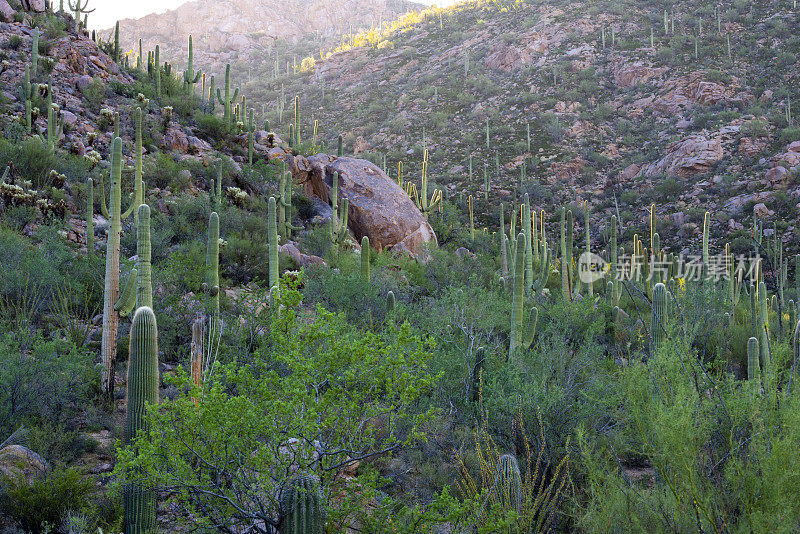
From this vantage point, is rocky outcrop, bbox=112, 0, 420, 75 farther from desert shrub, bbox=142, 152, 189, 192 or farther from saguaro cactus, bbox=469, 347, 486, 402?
saguaro cactus, bbox=469, 347, 486, 402

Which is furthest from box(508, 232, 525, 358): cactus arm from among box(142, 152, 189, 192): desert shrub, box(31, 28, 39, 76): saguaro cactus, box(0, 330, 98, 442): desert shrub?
box(31, 28, 39, 76): saguaro cactus

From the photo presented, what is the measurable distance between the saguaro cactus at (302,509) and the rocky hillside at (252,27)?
56.8m

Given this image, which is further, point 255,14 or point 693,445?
point 255,14

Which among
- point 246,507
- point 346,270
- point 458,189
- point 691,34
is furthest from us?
point 691,34

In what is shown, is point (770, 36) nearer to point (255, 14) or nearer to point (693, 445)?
point (693, 445)

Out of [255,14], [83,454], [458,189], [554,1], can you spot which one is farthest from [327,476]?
[255,14]

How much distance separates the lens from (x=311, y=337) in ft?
15.1

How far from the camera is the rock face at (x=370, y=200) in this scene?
17422 mm

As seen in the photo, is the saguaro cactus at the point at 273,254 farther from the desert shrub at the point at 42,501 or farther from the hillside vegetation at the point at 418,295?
the desert shrub at the point at 42,501

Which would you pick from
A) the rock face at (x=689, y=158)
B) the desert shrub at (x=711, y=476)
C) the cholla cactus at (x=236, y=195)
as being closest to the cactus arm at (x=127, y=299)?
the desert shrub at (x=711, y=476)

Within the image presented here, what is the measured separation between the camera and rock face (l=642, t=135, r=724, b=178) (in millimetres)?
23922

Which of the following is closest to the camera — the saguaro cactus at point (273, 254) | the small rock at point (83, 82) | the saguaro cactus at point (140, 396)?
the saguaro cactus at point (140, 396)

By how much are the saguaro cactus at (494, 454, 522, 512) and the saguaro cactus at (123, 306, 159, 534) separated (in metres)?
3.09

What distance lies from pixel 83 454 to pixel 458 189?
23.1m
